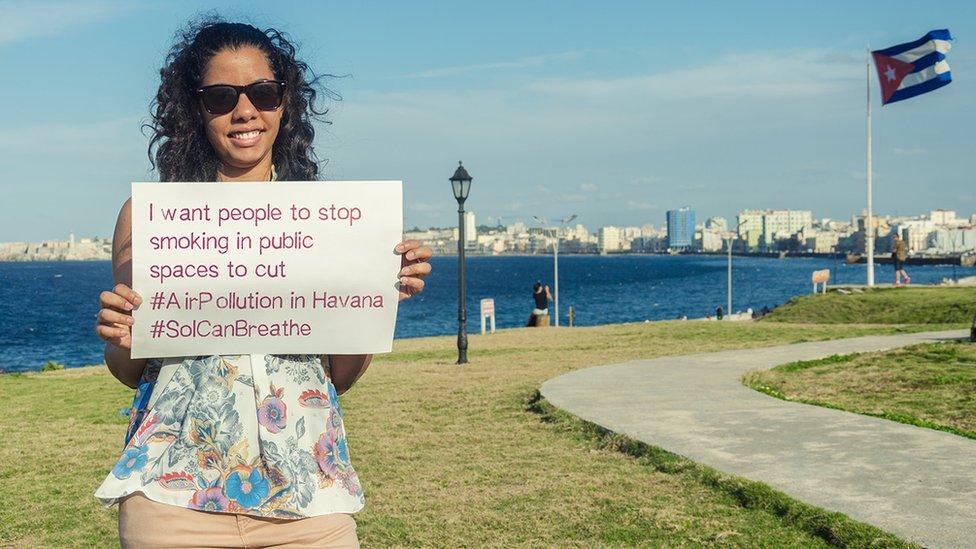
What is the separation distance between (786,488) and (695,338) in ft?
46.8

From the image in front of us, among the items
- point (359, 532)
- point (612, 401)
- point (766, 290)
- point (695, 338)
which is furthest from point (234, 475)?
point (766, 290)

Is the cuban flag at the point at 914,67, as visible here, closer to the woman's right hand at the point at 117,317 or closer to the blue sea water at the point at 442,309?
the blue sea water at the point at 442,309

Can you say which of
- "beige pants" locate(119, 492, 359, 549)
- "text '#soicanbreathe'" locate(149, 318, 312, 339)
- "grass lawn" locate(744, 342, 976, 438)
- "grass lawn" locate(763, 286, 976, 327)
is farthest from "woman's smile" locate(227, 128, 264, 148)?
"grass lawn" locate(763, 286, 976, 327)

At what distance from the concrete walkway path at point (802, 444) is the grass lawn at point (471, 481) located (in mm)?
299

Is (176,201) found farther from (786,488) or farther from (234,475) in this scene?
(786,488)

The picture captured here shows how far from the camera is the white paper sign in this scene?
2.91m

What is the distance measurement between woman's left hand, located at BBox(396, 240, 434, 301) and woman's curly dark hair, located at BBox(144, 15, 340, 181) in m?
0.42

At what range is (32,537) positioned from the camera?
6.50 m

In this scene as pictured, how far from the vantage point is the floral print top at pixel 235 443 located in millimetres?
2615

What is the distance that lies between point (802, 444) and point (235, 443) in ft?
21.7

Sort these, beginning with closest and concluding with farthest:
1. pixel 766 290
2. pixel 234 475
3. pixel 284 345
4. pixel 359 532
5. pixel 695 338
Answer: pixel 234 475 → pixel 284 345 → pixel 359 532 → pixel 695 338 → pixel 766 290

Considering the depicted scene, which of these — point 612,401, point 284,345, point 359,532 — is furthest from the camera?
point 612,401

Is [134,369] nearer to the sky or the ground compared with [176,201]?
nearer to the ground

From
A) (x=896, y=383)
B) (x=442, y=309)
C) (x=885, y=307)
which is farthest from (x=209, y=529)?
(x=442, y=309)
